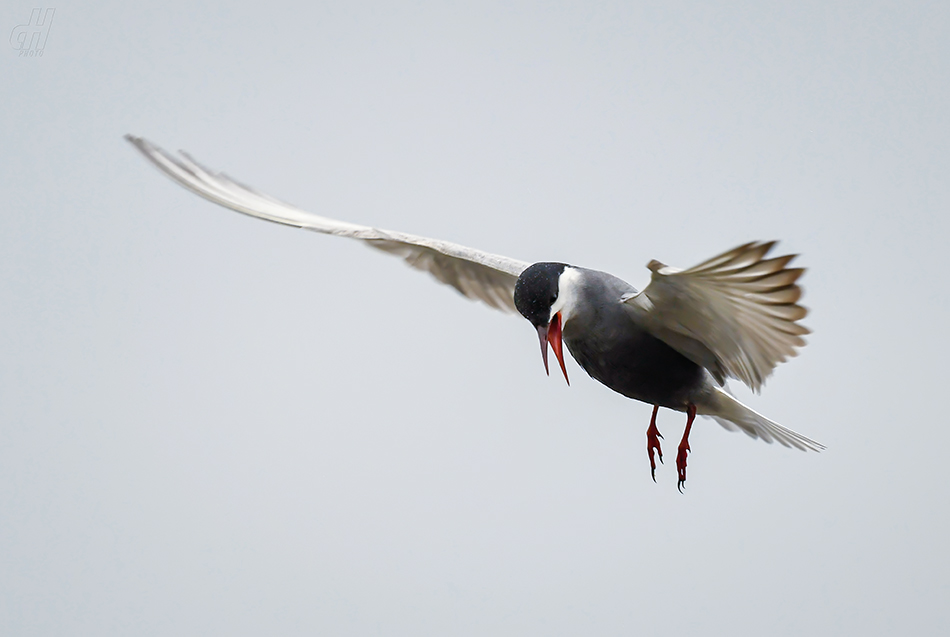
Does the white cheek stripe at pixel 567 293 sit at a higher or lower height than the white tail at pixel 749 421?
higher

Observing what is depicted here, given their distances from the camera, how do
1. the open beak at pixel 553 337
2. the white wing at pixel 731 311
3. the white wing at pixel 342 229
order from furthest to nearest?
1. the white wing at pixel 342 229
2. the open beak at pixel 553 337
3. the white wing at pixel 731 311

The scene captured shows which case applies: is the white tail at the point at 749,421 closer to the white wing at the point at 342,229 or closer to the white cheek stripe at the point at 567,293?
the white cheek stripe at the point at 567,293

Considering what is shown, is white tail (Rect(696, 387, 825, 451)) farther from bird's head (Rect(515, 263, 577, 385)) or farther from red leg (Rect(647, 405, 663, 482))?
bird's head (Rect(515, 263, 577, 385))

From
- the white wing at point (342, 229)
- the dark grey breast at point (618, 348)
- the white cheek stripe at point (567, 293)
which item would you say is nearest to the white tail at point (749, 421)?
the dark grey breast at point (618, 348)

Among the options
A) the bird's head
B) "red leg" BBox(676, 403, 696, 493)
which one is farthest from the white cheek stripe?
"red leg" BBox(676, 403, 696, 493)

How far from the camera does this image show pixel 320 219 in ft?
7.04

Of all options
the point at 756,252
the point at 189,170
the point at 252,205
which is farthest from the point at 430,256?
the point at 756,252

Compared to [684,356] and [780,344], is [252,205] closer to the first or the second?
[684,356]

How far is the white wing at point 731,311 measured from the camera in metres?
1.31

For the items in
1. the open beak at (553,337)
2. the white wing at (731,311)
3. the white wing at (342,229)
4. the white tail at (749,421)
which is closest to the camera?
the white wing at (731,311)

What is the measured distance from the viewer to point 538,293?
5.12 feet

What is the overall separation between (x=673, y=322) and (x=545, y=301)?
210 millimetres

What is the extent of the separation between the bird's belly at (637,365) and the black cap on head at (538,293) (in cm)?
10

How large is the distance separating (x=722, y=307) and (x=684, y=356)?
244 millimetres
